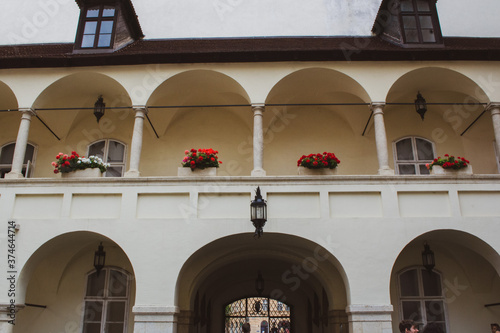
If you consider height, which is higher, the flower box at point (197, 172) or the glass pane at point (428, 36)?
the glass pane at point (428, 36)

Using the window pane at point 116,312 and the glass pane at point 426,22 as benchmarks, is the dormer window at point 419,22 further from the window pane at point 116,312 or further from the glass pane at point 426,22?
the window pane at point 116,312

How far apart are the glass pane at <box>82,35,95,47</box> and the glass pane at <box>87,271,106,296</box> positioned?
639cm

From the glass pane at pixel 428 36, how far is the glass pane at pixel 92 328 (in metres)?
11.9

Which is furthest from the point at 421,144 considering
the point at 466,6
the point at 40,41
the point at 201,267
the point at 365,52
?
the point at 40,41

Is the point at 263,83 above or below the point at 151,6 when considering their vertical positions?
below

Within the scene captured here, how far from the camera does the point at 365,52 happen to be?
11.5 m

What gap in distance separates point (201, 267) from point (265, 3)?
398 inches

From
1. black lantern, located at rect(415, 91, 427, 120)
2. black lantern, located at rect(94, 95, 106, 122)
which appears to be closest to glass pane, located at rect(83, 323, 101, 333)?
black lantern, located at rect(94, 95, 106, 122)

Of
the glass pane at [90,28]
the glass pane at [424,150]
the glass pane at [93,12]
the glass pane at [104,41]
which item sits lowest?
the glass pane at [424,150]

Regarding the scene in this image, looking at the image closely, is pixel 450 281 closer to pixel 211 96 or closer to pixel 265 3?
pixel 211 96

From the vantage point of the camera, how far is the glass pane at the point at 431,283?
12.0 m

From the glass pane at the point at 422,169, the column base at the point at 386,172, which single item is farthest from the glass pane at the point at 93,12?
the glass pane at the point at 422,169

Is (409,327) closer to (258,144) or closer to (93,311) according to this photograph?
(258,144)

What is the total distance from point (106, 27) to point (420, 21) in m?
8.91
